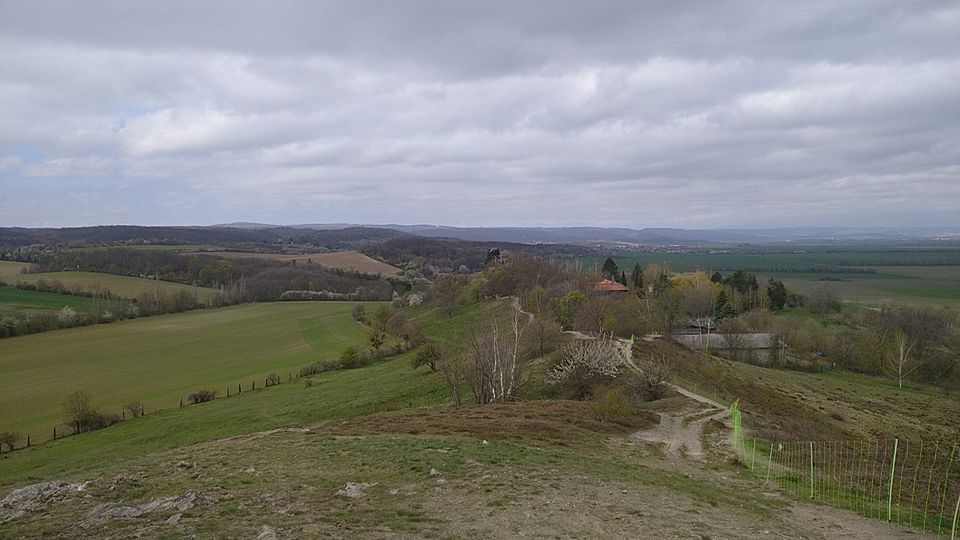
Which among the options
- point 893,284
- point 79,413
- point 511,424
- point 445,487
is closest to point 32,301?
point 79,413

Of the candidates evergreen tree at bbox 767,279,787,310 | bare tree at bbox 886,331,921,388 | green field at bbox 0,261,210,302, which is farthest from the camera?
green field at bbox 0,261,210,302

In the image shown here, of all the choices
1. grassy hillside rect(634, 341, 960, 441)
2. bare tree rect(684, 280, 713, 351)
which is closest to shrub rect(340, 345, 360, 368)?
grassy hillside rect(634, 341, 960, 441)

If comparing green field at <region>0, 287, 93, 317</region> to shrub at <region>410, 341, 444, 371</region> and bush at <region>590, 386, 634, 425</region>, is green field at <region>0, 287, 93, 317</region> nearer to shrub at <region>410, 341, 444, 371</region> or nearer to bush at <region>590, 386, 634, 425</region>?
shrub at <region>410, 341, 444, 371</region>

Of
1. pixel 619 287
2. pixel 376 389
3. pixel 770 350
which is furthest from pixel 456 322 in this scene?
pixel 770 350

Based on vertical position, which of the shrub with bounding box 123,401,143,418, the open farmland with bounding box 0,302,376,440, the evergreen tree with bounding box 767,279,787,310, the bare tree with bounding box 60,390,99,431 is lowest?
the open farmland with bounding box 0,302,376,440

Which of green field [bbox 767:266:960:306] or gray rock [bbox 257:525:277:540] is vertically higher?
gray rock [bbox 257:525:277:540]

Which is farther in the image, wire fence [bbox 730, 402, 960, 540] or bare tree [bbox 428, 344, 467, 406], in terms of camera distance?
bare tree [bbox 428, 344, 467, 406]

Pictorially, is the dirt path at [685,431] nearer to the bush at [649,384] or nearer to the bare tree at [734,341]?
the bush at [649,384]

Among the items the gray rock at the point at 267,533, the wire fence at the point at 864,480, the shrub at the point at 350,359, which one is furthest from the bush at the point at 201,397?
the wire fence at the point at 864,480
